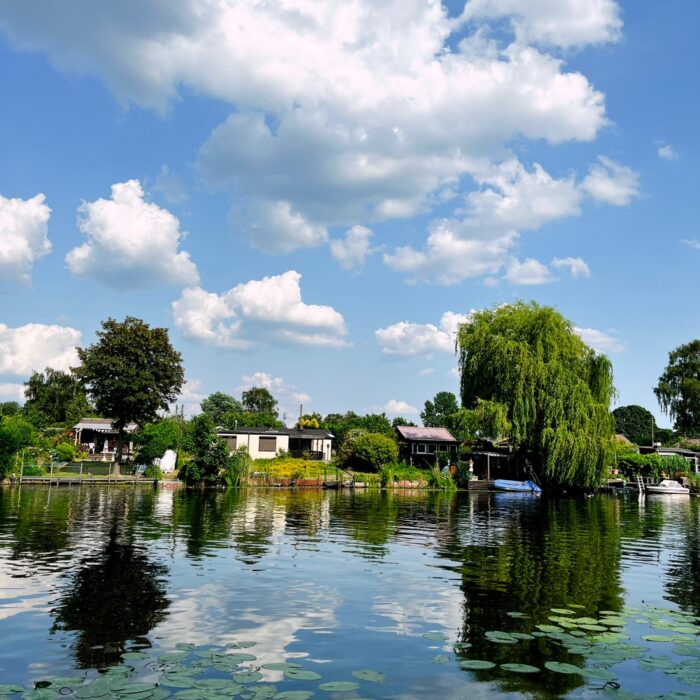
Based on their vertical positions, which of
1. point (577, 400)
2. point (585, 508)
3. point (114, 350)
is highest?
point (114, 350)

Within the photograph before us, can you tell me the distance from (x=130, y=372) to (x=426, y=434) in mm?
39284

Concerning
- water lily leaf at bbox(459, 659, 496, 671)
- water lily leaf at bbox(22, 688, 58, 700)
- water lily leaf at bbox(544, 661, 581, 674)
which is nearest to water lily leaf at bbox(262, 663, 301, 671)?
water lily leaf at bbox(459, 659, 496, 671)

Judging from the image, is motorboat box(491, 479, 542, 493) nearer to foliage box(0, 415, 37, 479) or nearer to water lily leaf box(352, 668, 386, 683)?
foliage box(0, 415, 37, 479)

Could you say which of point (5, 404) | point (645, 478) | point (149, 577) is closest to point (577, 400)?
point (645, 478)

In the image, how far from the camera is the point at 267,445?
259 feet

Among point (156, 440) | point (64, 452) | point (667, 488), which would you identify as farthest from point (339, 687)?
point (667, 488)

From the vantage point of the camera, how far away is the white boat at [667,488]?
220 ft

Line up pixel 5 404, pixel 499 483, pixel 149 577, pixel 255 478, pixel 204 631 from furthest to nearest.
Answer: pixel 5 404
pixel 499 483
pixel 255 478
pixel 149 577
pixel 204 631

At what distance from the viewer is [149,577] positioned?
1555cm

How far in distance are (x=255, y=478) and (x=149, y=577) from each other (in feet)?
149

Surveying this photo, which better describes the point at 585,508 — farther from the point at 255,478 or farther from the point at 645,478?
the point at 645,478

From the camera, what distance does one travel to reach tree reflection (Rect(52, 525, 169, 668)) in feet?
32.5

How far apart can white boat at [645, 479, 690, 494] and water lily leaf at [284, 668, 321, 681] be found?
6881 cm

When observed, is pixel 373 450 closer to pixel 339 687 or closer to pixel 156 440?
pixel 156 440
